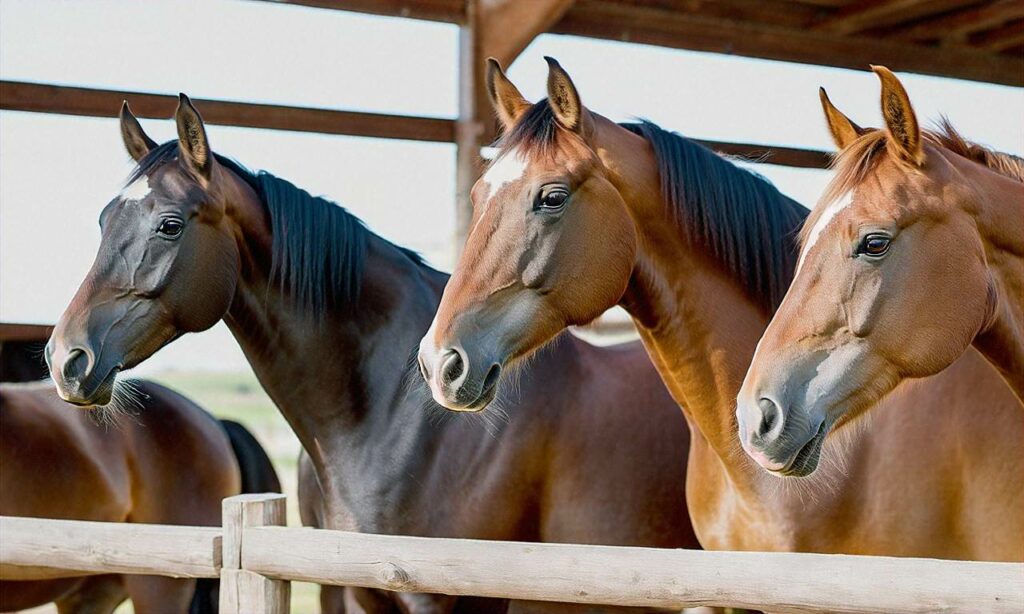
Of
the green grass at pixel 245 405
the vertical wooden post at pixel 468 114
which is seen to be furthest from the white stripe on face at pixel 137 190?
the green grass at pixel 245 405

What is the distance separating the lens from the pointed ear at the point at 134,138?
351cm

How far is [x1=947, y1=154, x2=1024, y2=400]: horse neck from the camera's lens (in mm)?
2234

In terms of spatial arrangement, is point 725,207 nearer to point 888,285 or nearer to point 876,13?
point 888,285

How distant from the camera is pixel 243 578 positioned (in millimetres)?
2781

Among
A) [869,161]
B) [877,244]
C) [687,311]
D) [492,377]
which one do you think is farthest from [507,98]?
[877,244]

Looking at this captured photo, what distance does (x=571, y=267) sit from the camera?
2.62 metres

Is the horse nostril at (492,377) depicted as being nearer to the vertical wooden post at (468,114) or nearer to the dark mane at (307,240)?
the dark mane at (307,240)

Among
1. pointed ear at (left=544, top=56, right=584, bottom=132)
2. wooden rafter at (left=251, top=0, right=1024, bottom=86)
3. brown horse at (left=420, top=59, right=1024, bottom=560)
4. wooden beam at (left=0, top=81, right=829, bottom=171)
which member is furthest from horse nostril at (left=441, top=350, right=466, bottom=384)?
wooden rafter at (left=251, top=0, right=1024, bottom=86)

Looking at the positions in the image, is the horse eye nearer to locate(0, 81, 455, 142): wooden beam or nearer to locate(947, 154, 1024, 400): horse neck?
locate(947, 154, 1024, 400): horse neck

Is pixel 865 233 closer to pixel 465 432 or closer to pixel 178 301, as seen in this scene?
pixel 465 432

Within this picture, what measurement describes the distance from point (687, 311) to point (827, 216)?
643mm

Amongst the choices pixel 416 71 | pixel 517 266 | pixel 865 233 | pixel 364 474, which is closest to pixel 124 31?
pixel 416 71

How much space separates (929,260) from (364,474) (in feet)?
5.98

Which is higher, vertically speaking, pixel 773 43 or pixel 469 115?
pixel 773 43
